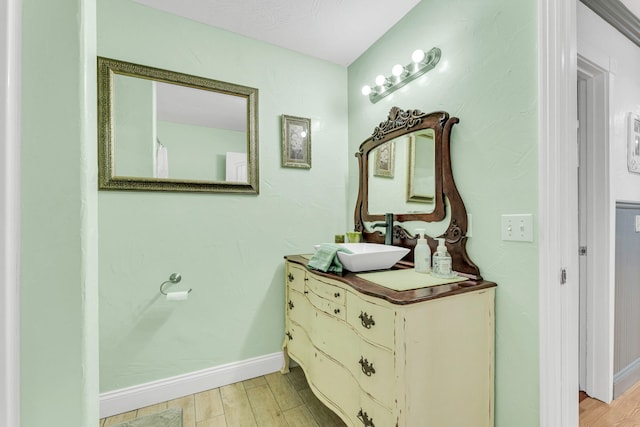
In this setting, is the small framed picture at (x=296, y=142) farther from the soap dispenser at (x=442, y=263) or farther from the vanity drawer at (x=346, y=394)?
the vanity drawer at (x=346, y=394)

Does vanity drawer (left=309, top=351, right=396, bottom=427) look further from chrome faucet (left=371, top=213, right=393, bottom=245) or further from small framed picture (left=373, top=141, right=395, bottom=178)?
small framed picture (left=373, top=141, right=395, bottom=178)

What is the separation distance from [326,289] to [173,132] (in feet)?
4.49

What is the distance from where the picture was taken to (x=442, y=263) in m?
1.23

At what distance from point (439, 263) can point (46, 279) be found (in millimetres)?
1299

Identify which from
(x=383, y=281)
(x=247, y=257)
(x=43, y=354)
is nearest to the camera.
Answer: (x=43, y=354)

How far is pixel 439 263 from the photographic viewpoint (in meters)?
1.24

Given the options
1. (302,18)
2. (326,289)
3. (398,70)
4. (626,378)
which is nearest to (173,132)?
(302,18)

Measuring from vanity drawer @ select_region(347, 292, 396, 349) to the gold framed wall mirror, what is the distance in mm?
1101

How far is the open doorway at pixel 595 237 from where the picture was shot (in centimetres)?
154

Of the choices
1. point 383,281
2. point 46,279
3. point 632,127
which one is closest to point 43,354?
point 46,279

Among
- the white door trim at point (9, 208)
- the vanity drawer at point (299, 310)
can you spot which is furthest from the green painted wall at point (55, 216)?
the vanity drawer at point (299, 310)

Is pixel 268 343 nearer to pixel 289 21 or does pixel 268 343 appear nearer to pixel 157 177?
pixel 157 177

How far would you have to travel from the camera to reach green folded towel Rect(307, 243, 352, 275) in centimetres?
134

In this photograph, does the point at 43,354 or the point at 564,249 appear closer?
the point at 43,354
